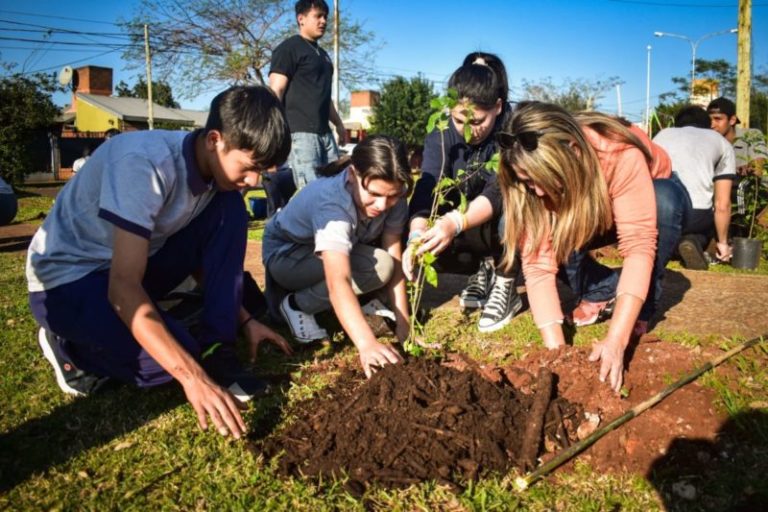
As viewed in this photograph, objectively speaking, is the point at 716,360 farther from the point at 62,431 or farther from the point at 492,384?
the point at 62,431

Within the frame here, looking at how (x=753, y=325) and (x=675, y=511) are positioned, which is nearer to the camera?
(x=675, y=511)

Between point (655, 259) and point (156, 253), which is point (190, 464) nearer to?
point (156, 253)

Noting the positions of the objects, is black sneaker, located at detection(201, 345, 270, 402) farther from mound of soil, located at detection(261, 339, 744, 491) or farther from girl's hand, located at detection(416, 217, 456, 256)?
girl's hand, located at detection(416, 217, 456, 256)

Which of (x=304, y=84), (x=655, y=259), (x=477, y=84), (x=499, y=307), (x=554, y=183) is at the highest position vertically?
(x=304, y=84)

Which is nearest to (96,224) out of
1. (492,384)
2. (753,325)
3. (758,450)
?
(492,384)

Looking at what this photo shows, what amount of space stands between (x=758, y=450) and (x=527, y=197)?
1.47m

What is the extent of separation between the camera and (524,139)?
2.68m

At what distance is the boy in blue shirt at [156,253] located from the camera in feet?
7.32

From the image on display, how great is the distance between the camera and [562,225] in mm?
2941

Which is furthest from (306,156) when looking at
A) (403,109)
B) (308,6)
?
(403,109)

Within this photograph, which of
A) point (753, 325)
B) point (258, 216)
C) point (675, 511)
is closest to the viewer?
point (675, 511)

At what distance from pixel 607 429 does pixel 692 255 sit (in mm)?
4014

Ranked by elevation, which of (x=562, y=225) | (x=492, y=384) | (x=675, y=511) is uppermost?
(x=562, y=225)

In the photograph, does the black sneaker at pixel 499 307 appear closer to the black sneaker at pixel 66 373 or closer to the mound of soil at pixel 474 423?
the mound of soil at pixel 474 423
